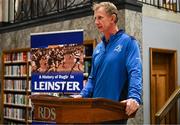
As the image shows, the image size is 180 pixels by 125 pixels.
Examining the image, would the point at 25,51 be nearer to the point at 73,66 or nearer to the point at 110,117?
the point at 73,66

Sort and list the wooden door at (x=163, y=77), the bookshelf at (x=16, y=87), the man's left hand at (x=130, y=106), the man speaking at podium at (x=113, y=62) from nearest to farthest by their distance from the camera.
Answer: the man's left hand at (x=130, y=106) → the man speaking at podium at (x=113, y=62) → the wooden door at (x=163, y=77) → the bookshelf at (x=16, y=87)

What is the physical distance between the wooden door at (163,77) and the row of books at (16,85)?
8.95 feet

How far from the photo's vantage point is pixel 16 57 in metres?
7.68

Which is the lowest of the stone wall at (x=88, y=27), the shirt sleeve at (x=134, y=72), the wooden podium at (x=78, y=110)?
the wooden podium at (x=78, y=110)

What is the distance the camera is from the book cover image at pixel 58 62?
4.39m

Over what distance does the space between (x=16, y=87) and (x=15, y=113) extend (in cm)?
59

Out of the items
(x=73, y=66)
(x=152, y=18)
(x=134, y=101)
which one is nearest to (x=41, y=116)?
(x=134, y=101)

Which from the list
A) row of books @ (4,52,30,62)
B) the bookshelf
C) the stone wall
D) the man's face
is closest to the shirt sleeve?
the man's face

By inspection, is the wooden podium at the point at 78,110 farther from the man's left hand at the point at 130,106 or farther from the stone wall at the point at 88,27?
the stone wall at the point at 88,27

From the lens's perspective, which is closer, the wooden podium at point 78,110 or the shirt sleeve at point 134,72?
the wooden podium at point 78,110

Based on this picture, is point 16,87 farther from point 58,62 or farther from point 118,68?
point 118,68

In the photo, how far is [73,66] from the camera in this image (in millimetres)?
4418

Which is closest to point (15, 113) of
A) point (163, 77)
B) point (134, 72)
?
point (163, 77)

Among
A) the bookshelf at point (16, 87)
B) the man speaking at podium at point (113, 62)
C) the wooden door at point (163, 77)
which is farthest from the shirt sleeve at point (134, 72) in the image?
the bookshelf at point (16, 87)
